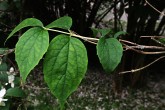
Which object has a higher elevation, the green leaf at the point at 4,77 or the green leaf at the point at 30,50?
the green leaf at the point at 30,50

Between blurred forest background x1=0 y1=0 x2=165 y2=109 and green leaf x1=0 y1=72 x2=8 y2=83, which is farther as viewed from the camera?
blurred forest background x1=0 y1=0 x2=165 y2=109

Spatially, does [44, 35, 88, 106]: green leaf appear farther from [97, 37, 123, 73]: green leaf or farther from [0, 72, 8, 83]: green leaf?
[0, 72, 8, 83]: green leaf

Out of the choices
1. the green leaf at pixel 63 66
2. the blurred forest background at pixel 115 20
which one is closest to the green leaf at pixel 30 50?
the green leaf at pixel 63 66

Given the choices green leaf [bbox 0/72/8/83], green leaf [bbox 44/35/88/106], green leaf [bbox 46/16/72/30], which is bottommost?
green leaf [bbox 0/72/8/83]

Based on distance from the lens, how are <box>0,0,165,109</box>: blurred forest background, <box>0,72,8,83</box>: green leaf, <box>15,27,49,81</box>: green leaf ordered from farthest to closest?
<box>0,0,165,109</box>: blurred forest background → <box>0,72,8,83</box>: green leaf → <box>15,27,49,81</box>: green leaf

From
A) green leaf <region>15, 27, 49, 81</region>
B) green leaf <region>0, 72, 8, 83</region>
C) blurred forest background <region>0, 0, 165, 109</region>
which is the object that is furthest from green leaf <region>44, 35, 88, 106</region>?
blurred forest background <region>0, 0, 165, 109</region>

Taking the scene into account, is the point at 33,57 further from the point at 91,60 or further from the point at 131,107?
the point at 91,60

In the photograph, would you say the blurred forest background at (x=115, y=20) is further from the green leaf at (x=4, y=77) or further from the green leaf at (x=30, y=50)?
the green leaf at (x=30, y=50)
